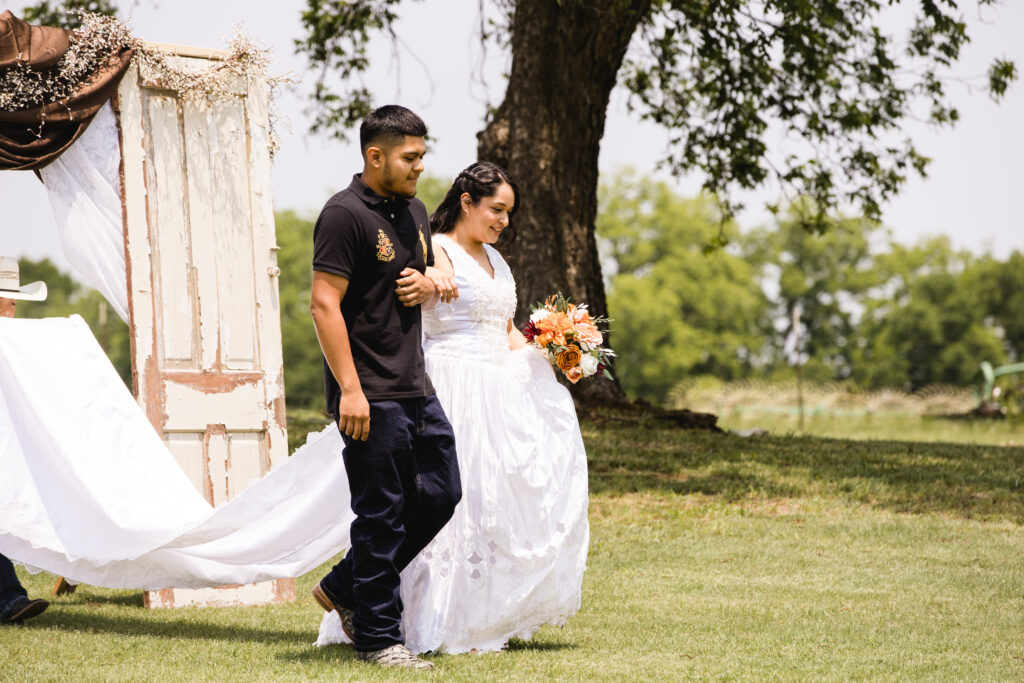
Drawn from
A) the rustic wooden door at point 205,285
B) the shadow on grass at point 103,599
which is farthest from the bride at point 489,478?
the shadow on grass at point 103,599

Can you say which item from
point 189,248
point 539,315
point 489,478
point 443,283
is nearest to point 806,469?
point 539,315

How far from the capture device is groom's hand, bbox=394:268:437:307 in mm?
4762

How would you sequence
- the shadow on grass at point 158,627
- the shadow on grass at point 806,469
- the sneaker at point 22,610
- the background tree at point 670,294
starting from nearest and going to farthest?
1. the shadow on grass at point 158,627
2. the sneaker at point 22,610
3. the shadow on grass at point 806,469
4. the background tree at point 670,294

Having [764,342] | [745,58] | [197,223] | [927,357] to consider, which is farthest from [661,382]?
[197,223]

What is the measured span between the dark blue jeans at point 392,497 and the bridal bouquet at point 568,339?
776mm

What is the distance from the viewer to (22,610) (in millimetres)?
5969

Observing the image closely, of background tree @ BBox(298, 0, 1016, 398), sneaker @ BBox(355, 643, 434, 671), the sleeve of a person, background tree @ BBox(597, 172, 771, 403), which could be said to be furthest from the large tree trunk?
background tree @ BBox(597, 172, 771, 403)

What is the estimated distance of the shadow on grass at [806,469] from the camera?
34.0ft

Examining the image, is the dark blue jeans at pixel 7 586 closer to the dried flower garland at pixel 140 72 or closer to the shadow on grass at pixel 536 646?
the dried flower garland at pixel 140 72

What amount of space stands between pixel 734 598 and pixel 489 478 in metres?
2.39

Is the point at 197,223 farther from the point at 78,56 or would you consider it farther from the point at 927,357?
the point at 927,357

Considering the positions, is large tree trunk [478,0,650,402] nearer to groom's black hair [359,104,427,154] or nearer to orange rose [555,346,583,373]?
orange rose [555,346,583,373]

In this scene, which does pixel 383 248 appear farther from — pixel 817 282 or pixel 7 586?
pixel 817 282

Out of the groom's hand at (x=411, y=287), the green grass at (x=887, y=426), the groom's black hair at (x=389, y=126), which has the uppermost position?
the groom's black hair at (x=389, y=126)
